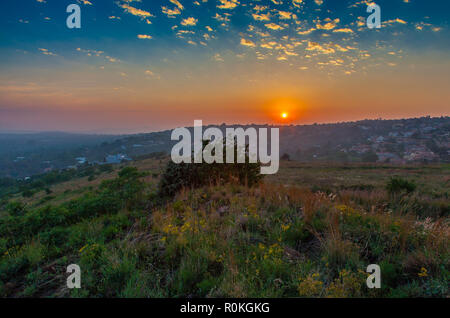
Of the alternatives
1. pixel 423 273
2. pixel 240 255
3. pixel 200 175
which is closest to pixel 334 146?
pixel 200 175

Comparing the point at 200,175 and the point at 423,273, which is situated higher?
the point at 200,175

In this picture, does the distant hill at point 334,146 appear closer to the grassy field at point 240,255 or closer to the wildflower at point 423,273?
the grassy field at point 240,255

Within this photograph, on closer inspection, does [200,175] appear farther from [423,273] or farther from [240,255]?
[423,273]

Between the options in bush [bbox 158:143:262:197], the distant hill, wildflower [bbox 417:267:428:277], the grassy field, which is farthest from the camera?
the distant hill

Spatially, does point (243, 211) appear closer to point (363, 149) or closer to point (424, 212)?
point (424, 212)

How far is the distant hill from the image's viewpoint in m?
66.1

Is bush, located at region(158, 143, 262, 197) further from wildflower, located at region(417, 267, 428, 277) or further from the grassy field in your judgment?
wildflower, located at region(417, 267, 428, 277)

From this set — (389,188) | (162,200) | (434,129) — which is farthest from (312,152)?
(162,200)

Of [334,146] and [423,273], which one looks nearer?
[423,273]

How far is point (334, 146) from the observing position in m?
88.0

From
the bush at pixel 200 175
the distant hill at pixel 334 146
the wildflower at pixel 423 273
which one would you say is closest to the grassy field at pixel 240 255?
the wildflower at pixel 423 273

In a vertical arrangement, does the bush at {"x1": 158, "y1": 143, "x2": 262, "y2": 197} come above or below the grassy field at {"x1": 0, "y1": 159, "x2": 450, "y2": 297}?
above

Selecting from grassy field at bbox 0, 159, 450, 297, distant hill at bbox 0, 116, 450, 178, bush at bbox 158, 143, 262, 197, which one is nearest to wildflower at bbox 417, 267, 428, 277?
grassy field at bbox 0, 159, 450, 297

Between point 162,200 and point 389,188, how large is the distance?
9.76m
